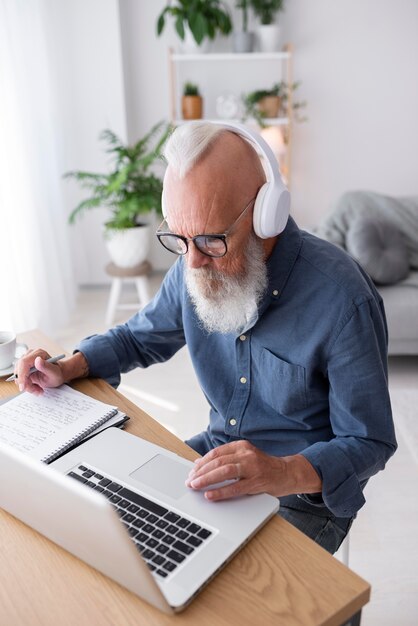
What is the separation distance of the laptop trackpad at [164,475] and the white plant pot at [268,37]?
119 inches

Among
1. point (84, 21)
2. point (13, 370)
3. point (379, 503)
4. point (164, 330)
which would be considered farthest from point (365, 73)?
point (13, 370)

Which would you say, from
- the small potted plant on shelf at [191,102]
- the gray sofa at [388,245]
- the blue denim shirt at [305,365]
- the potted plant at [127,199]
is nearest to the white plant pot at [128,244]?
the potted plant at [127,199]

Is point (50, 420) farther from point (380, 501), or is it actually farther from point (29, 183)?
point (29, 183)

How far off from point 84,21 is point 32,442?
117 inches

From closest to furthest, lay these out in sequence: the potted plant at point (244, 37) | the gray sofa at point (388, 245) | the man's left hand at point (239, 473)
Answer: the man's left hand at point (239, 473) → the gray sofa at point (388, 245) → the potted plant at point (244, 37)

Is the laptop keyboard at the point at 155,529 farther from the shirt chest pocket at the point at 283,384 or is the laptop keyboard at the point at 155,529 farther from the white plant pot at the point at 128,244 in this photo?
the white plant pot at the point at 128,244

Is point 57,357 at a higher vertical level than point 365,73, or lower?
lower

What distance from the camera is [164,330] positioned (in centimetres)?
131

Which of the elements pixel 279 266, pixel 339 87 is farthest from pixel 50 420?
pixel 339 87

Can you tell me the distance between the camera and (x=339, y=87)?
365cm

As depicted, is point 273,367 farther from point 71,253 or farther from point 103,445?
point 71,253

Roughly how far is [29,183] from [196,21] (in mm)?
1317

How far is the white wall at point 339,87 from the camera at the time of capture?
11.5 feet

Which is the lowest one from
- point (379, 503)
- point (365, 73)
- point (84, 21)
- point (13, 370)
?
point (379, 503)
